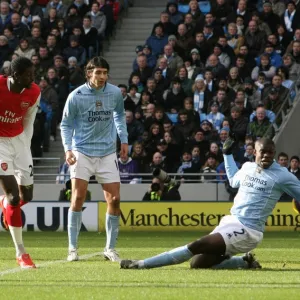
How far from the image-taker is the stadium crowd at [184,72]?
25297 millimetres

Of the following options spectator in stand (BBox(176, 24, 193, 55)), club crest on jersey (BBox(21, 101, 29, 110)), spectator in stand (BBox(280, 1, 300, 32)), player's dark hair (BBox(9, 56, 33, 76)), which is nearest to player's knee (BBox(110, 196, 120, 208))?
club crest on jersey (BBox(21, 101, 29, 110))

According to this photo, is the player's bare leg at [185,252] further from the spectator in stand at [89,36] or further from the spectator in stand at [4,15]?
the spectator in stand at [4,15]

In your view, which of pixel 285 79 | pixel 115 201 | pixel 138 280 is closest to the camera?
pixel 138 280

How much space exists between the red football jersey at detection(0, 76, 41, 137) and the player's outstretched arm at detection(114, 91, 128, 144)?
Answer: 144cm

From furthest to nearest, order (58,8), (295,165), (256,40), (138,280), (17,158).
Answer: (58,8)
(256,40)
(295,165)
(17,158)
(138,280)

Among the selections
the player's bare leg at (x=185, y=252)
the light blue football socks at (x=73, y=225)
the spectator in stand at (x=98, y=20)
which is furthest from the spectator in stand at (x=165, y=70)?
the player's bare leg at (x=185, y=252)

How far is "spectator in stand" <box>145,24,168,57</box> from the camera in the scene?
93.6ft

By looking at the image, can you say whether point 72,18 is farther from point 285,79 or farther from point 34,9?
point 285,79

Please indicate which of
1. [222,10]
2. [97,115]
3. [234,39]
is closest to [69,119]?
[97,115]

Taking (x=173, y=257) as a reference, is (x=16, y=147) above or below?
above

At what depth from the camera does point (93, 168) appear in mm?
13570

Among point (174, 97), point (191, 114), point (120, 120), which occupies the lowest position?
point (191, 114)

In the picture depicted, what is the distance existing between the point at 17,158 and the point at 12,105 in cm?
62

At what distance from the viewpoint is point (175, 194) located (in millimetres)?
23594
